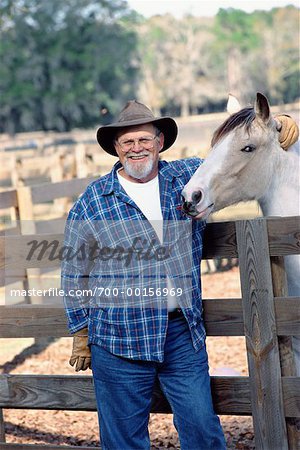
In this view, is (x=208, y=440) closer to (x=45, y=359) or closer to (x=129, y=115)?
(x=129, y=115)

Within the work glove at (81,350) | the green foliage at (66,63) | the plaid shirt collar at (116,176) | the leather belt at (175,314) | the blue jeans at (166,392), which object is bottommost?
the blue jeans at (166,392)

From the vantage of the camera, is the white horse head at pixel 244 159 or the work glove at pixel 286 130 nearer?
the white horse head at pixel 244 159

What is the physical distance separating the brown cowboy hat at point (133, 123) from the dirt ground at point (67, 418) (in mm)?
1908

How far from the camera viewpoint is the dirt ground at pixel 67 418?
5398 millimetres

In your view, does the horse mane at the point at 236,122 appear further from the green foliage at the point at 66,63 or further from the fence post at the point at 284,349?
the green foliage at the point at 66,63

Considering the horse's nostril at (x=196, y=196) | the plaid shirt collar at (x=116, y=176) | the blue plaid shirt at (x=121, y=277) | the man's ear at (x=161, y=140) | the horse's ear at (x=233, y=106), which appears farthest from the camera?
the horse's ear at (x=233, y=106)

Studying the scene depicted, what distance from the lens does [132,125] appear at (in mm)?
3846

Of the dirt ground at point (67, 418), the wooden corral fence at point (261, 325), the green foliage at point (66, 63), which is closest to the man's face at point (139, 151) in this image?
the wooden corral fence at point (261, 325)

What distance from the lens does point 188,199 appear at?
3834 millimetres

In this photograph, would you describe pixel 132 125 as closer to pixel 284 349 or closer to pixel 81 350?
pixel 81 350

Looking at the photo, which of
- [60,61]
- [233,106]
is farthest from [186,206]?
[60,61]

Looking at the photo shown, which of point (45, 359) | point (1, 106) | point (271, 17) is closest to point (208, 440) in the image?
point (45, 359)

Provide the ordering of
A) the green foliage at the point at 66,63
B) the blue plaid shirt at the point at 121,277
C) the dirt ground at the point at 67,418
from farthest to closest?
the green foliage at the point at 66,63 < the dirt ground at the point at 67,418 < the blue plaid shirt at the point at 121,277

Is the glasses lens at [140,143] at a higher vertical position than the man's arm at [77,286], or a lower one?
higher
